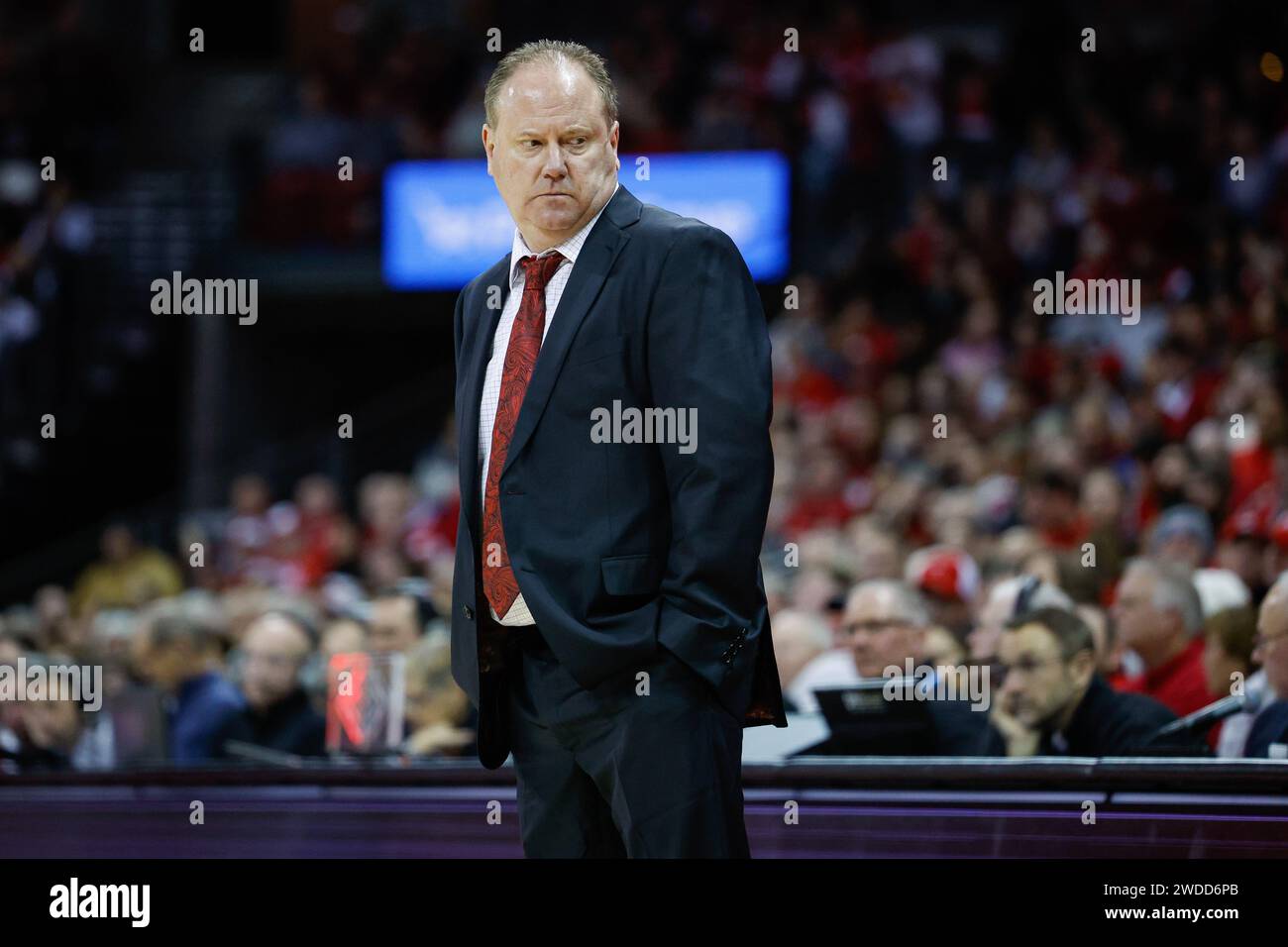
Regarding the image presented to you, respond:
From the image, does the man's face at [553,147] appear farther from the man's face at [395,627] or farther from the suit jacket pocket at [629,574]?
the man's face at [395,627]

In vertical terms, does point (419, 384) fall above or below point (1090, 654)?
above

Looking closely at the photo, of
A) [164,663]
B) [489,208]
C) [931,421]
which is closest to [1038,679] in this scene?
[164,663]

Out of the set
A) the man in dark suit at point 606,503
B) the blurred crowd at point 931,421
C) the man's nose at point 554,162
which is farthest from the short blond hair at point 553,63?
the blurred crowd at point 931,421

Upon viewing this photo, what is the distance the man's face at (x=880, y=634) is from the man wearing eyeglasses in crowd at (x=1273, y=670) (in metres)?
1.14

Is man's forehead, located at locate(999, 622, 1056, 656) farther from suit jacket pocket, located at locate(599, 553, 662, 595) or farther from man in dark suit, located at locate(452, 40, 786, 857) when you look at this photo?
suit jacket pocket, located at locate(599, 553, 662, 595)

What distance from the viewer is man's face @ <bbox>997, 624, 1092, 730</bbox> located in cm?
427

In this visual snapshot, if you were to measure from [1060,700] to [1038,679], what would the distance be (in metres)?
0.07

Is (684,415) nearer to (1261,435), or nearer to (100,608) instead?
(1261,435)

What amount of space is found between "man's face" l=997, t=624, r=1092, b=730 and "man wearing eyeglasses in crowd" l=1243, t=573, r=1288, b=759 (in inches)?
16.2

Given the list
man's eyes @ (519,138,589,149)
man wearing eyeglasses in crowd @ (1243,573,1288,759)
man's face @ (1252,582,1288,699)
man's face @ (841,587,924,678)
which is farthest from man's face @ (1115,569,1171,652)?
man's eyes @ (519,138,589,149)

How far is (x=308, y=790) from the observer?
4.26 meters
